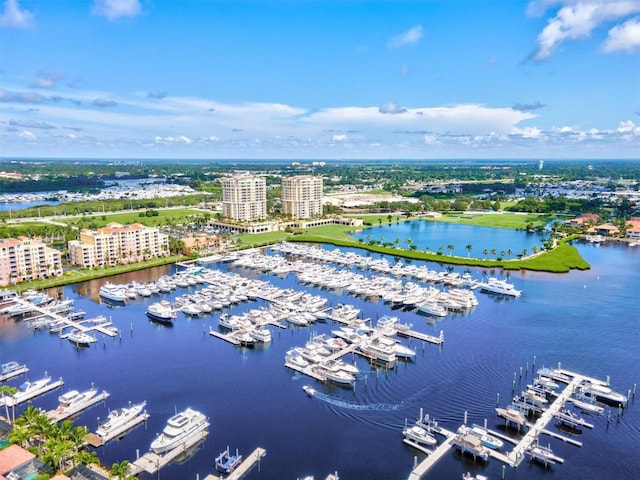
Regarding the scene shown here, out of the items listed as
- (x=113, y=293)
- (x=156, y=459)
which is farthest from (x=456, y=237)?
(x=156, y=459)

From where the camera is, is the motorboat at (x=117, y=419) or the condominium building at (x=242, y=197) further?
the condominium building at (x=242, y=197)

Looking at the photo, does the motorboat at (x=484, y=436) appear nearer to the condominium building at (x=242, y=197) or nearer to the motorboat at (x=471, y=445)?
the motorboat at (x=471, y=445)

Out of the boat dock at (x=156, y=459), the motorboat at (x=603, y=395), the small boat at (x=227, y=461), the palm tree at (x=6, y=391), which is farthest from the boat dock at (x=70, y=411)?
the motorboat at (x=603, y=395)

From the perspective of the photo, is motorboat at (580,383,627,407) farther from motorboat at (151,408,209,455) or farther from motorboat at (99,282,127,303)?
motorboat at (99,282,127,303)

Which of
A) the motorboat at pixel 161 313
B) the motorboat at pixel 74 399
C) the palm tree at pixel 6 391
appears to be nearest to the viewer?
the palm tree at pixel 6 391

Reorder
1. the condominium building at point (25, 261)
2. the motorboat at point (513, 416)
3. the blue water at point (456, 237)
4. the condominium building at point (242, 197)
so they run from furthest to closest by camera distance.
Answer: the condominium building at point (242, 197)
the blue water at point (456, 237)
the condominium building at point (25, 261)
the motorboat at point (513, 416)

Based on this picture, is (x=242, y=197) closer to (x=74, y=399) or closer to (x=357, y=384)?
(x=357, y=384)

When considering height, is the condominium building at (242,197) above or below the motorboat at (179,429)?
above
